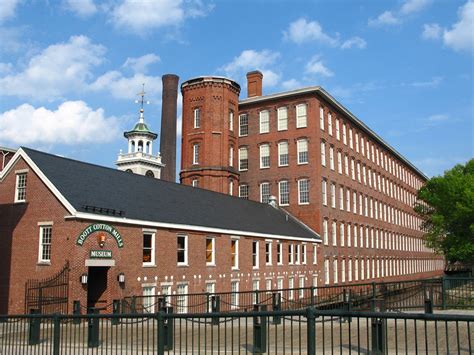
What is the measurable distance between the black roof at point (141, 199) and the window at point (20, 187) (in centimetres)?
131

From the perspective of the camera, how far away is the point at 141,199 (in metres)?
28.8

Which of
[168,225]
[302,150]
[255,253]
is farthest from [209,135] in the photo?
[168,225]

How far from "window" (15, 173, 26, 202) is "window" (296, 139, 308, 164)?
3193 centimetres

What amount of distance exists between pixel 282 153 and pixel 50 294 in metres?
34.8

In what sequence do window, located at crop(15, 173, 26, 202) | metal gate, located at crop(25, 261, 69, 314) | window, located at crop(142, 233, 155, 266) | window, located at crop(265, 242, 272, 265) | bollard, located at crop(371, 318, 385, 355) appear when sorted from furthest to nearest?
window, located at crop(265, 242, 272, 265) < window, located at crop(142, 233, 155, 266) < window, located at crop(15, 173, 26, 202) < metal gate, located at crop(25, 261, 69, 314) < bollard, located at crop(371, 318, 385, 355)

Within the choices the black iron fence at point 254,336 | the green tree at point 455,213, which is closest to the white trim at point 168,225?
the black iron fence at point 254,336

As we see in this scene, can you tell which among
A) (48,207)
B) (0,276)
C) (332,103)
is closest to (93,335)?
(48,207)

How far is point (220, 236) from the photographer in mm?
32781

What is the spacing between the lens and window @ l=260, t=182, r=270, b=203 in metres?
54.8

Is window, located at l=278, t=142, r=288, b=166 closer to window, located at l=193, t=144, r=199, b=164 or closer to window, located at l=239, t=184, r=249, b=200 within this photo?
window, located at l=239, t=184, r=249, b=200

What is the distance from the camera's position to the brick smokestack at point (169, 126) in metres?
71.9

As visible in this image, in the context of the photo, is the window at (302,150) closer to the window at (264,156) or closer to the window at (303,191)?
the window at (303,191)

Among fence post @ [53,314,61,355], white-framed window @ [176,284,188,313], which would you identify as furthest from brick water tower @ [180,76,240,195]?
fence post @ [53,314,61,355]

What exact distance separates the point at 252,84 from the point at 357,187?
17561 millimetres
